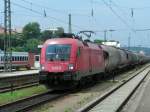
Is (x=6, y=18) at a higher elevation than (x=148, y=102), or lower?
higher

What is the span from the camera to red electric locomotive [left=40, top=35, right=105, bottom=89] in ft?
79.3

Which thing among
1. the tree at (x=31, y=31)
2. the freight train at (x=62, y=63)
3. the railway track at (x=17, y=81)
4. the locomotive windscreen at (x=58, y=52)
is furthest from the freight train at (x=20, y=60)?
the tree at (x=31, y=31)

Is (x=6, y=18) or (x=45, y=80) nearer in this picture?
(x=45, y=80)

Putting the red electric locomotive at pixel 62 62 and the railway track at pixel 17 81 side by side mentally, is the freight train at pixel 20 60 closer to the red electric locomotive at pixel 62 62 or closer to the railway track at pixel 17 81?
the railway track at pixel 17 81

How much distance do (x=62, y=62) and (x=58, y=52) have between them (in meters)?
0.77

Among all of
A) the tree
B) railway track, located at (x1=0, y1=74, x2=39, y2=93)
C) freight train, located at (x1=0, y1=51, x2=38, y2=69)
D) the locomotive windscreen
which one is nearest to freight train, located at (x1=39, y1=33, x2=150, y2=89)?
the locomotive windscreen

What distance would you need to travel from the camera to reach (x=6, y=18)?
49125mm

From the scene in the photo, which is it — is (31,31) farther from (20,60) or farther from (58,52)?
(58,52)

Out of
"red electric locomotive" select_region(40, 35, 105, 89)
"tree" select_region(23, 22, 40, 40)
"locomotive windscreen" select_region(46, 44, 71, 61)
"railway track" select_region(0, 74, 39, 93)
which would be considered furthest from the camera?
"tree" select_region(23, 22, 40, 40)

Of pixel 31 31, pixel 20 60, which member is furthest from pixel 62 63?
pixel 31 31

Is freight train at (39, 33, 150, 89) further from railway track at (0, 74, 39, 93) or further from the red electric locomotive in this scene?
railway track at (0, 74, 39, 93)

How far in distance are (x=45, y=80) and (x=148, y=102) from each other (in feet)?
21.8

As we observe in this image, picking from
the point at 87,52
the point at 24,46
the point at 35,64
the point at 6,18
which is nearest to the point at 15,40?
the point at 24,46

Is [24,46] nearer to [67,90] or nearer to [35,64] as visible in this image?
[35,64]
